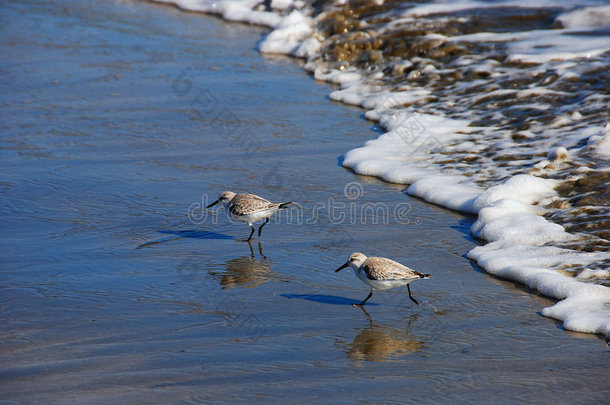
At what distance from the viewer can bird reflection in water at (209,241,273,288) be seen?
5.87 metres

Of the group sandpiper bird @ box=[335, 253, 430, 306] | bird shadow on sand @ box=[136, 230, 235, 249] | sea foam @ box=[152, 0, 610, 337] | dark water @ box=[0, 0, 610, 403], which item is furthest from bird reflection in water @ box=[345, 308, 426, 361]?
bird shadow on sand @ box=[136, 230, 235, 249]

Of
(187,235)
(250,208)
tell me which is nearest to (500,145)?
(250,208)

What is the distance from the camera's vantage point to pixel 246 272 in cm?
609

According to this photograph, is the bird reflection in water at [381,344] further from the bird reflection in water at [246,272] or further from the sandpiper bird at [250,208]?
the sandpiper bird at [250,208]

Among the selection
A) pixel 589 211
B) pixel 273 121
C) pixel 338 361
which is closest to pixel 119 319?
pixel 338 361

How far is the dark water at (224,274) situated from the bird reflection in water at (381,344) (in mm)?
15

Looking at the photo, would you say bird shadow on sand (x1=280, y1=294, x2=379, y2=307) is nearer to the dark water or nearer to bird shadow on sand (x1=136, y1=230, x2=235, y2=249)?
the dark water

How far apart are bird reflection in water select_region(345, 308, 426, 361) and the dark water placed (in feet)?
0.05

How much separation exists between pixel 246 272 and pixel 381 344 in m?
1.64

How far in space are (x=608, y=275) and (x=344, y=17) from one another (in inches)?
423

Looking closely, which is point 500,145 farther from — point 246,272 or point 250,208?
point 246,272

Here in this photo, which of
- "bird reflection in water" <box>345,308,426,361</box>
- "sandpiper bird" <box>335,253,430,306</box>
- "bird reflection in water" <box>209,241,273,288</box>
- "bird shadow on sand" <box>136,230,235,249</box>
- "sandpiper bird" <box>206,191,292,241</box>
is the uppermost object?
"sandpiper bird" <box>206,191,292,241</box>

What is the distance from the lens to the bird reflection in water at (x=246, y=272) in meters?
5.87

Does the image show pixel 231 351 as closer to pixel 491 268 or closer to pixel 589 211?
pixel 491 268
